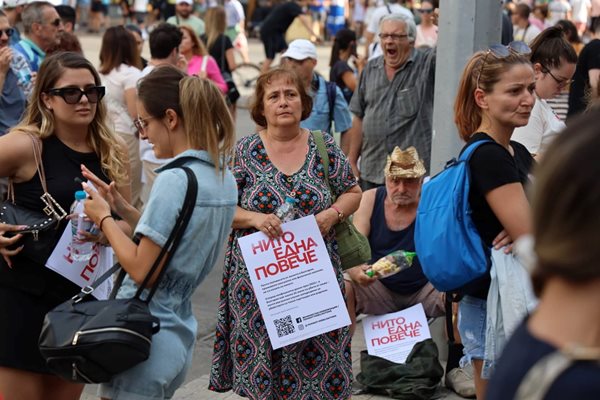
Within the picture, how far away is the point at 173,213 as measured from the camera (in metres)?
3.34

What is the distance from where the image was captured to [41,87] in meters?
4.09

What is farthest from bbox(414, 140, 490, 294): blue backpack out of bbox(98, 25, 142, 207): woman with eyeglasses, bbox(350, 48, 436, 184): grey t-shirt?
bbox(98, 25, 142, 207): woman with eyeglasses

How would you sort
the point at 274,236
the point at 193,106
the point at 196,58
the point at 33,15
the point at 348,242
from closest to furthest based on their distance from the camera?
1. the point at 193,106
2. the point at 274,236
3. the point at 348,242
4. the point at 33,15
5. the point at 196,58

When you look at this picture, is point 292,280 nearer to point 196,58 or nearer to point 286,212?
point 286,212

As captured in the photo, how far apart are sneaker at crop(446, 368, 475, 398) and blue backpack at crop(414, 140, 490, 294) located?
1.86 metres

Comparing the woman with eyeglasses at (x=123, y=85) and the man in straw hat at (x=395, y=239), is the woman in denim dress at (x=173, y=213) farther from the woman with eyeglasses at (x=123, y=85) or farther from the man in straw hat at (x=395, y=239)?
the woman with eyeglasses at (x=123, y=85)

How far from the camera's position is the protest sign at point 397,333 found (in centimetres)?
581

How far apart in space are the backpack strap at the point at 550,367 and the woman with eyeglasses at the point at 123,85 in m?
6.56

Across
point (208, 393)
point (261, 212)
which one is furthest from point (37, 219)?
point (208, 393)

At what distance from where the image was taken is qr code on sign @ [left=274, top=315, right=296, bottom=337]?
14.9ft

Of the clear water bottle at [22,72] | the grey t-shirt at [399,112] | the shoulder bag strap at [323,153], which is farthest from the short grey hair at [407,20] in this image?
the shoulder bag strap at [323,153]

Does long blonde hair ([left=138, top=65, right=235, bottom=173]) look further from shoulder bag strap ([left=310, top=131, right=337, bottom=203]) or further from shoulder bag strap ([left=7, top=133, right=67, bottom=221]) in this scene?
shoulder bag strap ([left=310, top=131, right=337, bottom=203])

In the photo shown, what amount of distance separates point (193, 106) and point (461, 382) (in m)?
2.81

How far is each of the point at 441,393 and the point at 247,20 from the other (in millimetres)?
29558
